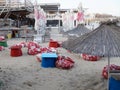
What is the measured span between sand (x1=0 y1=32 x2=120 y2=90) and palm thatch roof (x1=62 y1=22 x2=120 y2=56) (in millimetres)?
1916

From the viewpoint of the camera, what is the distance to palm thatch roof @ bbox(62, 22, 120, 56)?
6.61 metres

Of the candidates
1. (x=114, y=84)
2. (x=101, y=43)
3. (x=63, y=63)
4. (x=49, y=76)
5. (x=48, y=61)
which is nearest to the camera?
(x=114, y=84)

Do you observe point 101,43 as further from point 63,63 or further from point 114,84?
point 63,63

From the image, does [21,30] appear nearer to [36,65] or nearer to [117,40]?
[36,65]

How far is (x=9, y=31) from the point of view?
100 feet

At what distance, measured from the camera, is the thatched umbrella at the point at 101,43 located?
21.7 feet

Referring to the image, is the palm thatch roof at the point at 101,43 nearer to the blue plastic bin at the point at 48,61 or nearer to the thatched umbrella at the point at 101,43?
the thatched umbrella at the point at 101,43

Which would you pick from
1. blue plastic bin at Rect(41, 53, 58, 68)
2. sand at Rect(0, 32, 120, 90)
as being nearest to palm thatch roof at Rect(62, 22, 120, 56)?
sand at Rect(0, 32, 120, 90)

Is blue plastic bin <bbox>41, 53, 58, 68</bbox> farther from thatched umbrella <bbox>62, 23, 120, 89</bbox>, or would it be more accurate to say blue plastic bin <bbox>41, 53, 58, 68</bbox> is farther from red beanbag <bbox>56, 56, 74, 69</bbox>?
thatched umbrella <bbox>62, 23, 120, 89</bbox>

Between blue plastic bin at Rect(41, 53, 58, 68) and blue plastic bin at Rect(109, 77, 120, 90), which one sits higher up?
blue plastic bin at Rect(109, 77, 120, 90)

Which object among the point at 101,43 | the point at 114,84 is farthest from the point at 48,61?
the point at 114,84

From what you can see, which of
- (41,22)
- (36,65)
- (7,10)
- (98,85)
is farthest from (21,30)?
(98,85)

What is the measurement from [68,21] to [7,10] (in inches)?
321

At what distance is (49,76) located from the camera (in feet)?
33.5
